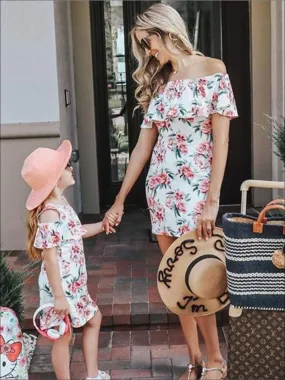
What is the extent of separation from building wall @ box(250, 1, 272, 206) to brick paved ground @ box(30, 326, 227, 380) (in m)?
2.79

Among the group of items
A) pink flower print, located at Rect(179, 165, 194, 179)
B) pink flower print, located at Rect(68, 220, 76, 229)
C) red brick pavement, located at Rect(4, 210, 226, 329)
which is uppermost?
pink flower print, located at Rect(179, 165, 194, 179)

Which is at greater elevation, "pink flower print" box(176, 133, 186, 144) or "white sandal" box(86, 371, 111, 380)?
"pink flower print" box(176, 133, 186, 144)

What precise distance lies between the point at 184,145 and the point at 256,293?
2.40 ft

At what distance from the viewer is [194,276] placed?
2.89 m

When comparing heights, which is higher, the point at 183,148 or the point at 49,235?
the point at 183,148

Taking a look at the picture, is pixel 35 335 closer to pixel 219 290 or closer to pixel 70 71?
pixel 219 290

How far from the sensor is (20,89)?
16.5ft

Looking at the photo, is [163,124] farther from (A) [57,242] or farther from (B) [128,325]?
(B) [128,325]

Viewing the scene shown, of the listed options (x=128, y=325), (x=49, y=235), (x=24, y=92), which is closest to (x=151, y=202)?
(x=49, y=235)

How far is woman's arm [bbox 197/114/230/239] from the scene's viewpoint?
288cm

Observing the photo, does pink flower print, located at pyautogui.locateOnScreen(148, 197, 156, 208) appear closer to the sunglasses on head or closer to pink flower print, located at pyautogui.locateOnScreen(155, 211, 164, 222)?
pink flower print, located at pyautogui.locateOnScreen(155, 211, 164, 222)

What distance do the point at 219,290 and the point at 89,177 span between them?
374 centimetres

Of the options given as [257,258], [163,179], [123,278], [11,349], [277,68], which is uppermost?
[277,68]

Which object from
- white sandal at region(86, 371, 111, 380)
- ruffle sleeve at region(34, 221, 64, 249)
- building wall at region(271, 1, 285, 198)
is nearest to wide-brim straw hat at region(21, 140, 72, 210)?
ruffle sleeve at region(34, 221, 64, 249)
